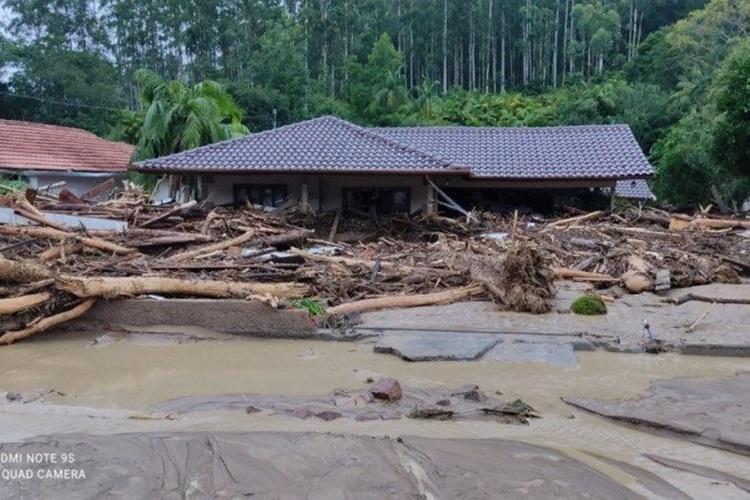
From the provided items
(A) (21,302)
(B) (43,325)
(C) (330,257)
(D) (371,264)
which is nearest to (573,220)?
(D) (371,264)

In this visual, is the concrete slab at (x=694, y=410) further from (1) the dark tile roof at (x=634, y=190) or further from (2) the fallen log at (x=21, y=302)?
(1) the dark tile roof at (x=634, y=190)

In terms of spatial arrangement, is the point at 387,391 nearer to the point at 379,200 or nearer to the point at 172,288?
the point at 172,288

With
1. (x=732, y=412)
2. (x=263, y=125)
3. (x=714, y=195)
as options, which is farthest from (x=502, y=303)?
(x=263, y=125)

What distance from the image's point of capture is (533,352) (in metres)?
8.05

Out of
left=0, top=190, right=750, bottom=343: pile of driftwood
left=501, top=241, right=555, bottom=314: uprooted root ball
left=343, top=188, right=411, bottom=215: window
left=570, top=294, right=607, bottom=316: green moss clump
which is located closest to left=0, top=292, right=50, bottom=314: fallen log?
left=0, top=190, right=750, bottom=343: pile of driftwood

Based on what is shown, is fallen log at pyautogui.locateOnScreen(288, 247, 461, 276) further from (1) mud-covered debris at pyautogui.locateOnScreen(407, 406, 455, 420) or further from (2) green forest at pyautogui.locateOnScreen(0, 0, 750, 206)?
(2) green forest at pyautogui.locateOnScreen(0, 0, 750, 206)

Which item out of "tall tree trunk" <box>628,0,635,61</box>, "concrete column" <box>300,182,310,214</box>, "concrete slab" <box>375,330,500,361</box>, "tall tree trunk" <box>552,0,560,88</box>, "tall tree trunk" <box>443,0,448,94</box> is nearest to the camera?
"concrete slab" <box>375,330,500,361</box>

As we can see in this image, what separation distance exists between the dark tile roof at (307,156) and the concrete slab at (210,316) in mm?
8121

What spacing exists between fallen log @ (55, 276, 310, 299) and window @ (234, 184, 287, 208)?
866cm

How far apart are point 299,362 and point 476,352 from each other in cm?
217

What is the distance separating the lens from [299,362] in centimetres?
800

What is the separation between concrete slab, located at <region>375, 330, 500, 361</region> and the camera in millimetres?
7914

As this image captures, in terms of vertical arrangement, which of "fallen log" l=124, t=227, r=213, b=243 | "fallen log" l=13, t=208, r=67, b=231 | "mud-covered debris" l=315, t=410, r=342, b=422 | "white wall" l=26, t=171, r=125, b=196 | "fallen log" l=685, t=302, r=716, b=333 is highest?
"white wall" l=26, t=171, r=125, b=196

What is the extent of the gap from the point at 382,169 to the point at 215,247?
5620 mm
